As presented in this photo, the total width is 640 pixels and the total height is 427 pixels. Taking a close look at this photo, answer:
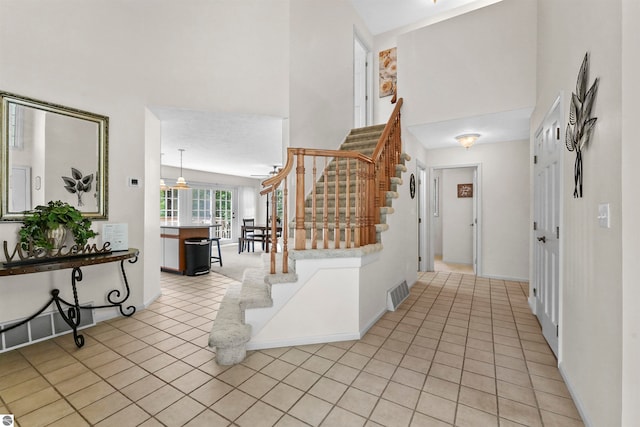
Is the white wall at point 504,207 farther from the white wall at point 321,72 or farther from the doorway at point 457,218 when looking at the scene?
the white wall at point 321,72

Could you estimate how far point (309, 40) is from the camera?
4168 millimetres

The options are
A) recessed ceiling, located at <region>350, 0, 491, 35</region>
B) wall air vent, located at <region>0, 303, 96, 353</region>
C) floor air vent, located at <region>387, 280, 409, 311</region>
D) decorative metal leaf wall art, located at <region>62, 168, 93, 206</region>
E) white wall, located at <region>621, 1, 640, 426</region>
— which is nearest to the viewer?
white wall, located at <region>621, 1, 640, 426</region>

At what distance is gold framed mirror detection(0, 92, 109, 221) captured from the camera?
7.95 ft

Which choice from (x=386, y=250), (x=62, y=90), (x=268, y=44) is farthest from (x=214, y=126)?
(x=386, y=250)

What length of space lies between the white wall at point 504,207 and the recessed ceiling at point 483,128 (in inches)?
9.3

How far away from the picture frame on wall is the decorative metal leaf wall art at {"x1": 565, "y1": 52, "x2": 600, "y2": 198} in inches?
191

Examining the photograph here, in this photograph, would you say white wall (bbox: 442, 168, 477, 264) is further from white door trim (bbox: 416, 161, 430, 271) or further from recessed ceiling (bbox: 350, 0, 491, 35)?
recessed ceiling (bbox: 350, 0, 491, 35)

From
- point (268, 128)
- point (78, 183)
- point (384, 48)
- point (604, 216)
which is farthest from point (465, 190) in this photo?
point (78, 183)

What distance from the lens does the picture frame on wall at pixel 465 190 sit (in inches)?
254

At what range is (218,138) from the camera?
4.85 meters

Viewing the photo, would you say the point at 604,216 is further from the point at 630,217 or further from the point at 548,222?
the point at 548,222

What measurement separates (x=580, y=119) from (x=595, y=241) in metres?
0.75

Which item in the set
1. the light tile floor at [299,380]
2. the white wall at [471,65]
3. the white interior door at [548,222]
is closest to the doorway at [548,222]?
the white interior door at [548,222]

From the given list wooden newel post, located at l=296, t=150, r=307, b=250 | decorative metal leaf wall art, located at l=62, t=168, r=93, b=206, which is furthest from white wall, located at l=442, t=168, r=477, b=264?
decorative metal leaf wall art, located at l=62, t=168, r=93, b=206
